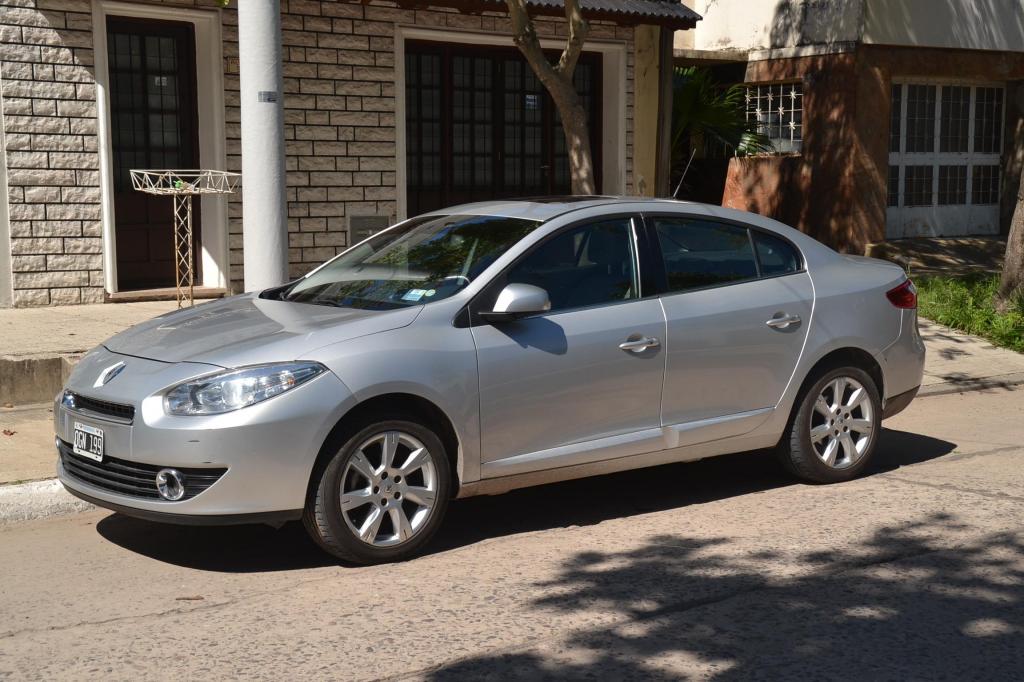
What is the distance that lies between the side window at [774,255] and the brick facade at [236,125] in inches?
289

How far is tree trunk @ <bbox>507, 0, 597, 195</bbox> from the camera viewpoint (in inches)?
413

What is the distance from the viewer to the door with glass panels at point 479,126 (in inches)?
616

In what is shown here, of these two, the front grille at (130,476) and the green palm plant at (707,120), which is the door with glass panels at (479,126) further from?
the front grille at (130,476)

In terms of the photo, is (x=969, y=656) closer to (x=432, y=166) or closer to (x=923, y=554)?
(x=923, y=554)

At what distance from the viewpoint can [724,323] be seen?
262 inches

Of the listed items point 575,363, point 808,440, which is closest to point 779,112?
point 808,440

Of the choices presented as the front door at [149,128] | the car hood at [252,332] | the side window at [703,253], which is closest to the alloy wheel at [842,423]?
the side window at [703,253]

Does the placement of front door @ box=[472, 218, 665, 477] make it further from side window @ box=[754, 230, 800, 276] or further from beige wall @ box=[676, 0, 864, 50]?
beige wall @ box=[676, 0, 864, 50]

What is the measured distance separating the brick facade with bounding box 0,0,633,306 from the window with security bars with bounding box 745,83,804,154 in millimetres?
3631

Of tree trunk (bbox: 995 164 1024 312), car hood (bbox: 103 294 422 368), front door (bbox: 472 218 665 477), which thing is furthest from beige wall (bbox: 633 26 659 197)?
car hood (bbox: 103 294 422 368)

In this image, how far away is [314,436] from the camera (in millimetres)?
5398

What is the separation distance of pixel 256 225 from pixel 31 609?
3.77 meters

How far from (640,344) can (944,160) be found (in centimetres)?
1545

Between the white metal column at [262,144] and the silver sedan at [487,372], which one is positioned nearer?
the silver sedan at [487,372]
